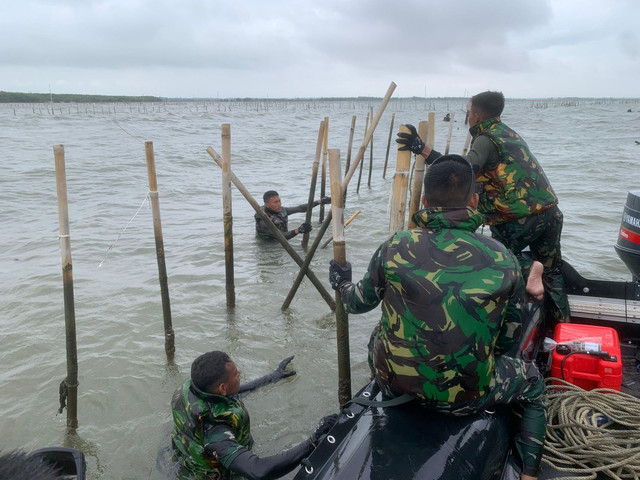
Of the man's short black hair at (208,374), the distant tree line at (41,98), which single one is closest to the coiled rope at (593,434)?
the man's short black hair at (208,374)

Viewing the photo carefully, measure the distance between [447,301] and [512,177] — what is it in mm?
2273

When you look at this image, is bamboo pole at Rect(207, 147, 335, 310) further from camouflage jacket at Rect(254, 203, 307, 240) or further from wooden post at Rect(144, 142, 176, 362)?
camouflage jacket at Rect(254, 203, 307, 240)

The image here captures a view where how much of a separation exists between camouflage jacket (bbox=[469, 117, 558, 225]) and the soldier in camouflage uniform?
5.55 feet

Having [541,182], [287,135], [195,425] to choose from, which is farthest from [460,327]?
[287,135]

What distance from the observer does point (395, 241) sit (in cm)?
229

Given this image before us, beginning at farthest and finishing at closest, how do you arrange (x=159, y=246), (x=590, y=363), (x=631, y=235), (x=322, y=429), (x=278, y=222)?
1. (x=278, y=222)
2. (x=159, y=246)
3. (x=631, y=235)
4. (x=590, y=363)
5. (x=322, y=429)

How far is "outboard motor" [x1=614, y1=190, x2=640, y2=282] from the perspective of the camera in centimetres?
429

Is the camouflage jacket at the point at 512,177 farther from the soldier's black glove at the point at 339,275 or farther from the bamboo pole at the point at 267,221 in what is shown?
the bamboo pole at the point at 267,221

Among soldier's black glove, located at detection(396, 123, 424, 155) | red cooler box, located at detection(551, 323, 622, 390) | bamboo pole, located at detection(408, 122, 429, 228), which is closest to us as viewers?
red cooler box, located at detection(551, 323, 622, 390)

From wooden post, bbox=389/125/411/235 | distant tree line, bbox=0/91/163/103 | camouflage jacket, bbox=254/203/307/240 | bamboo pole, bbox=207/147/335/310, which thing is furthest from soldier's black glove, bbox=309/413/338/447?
distant tree line, bbox=0/91/163/103

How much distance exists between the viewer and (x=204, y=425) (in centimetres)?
291

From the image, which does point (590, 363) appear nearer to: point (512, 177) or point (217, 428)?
point (512, 177)

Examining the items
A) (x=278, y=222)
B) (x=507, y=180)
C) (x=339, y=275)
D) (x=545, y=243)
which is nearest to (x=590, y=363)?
(x=545, y=243)

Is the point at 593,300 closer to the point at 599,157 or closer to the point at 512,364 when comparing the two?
the point at 512,364
